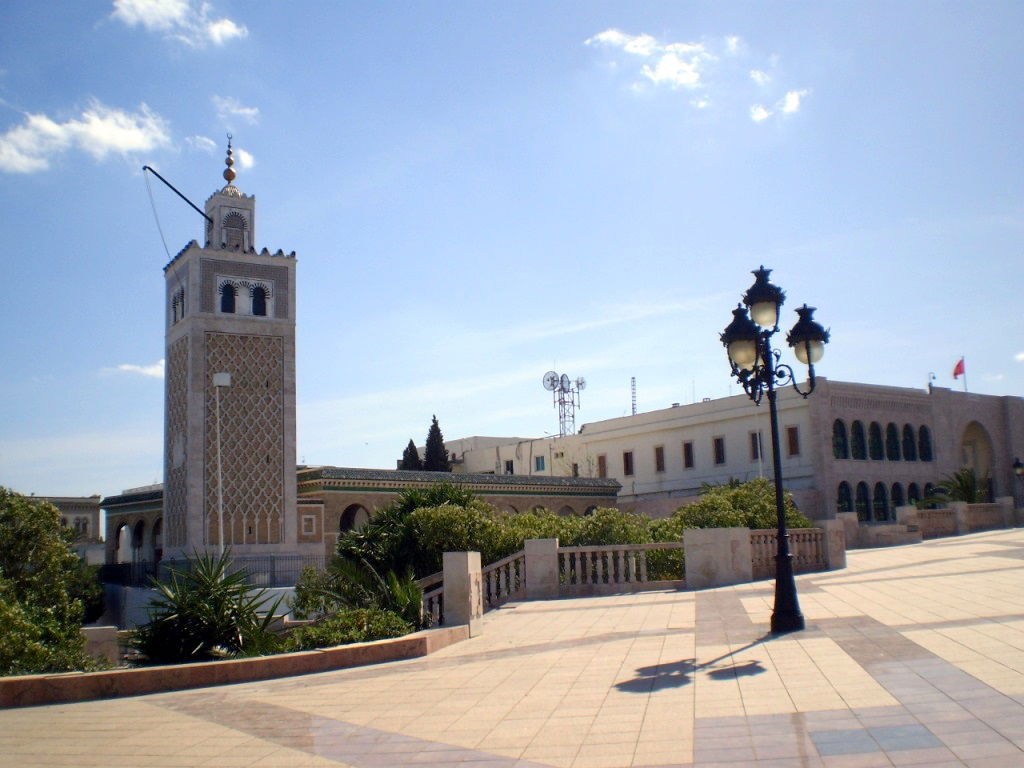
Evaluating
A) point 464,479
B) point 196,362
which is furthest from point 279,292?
point 464,479

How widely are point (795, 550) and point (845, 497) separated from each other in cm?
2380

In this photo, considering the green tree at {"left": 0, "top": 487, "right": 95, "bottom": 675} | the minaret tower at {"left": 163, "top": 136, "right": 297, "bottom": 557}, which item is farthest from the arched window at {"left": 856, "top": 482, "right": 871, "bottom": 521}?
the green tree at {"left": 0, "top": 487, "right": 95, "bottom": 675}

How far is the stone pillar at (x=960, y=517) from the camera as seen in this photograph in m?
35.8

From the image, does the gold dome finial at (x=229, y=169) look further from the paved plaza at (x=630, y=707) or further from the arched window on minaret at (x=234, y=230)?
the paved plaza at (x=630, y=707)

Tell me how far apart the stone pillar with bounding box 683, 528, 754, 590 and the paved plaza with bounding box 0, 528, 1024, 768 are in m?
5.03

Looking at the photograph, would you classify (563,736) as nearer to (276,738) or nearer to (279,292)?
(276,738)

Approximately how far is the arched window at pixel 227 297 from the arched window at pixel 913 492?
3133 cm

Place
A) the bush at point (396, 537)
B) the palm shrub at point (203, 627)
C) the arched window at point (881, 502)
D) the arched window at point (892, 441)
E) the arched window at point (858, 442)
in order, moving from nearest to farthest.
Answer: the palm shrub at point (203, 627) → the bush at point (396, 537) → the arched window at point (858, 442) → the arched window at point (881, 502) → the arched window at point (892, 441)

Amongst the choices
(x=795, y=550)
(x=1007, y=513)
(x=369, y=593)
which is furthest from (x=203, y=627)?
(x=1007, y=513)

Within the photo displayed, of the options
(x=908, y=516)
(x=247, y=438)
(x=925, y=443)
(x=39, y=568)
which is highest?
(x=247, y=438)

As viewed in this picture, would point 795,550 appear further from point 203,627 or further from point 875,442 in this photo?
point 875,442

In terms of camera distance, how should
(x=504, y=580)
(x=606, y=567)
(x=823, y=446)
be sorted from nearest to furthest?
(x=504, y=580), (x=606, y=567), (x=823, y=446)

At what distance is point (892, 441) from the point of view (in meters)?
45.0

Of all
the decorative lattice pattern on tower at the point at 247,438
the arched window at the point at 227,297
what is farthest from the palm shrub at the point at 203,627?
the arched window at the point at 227,297
